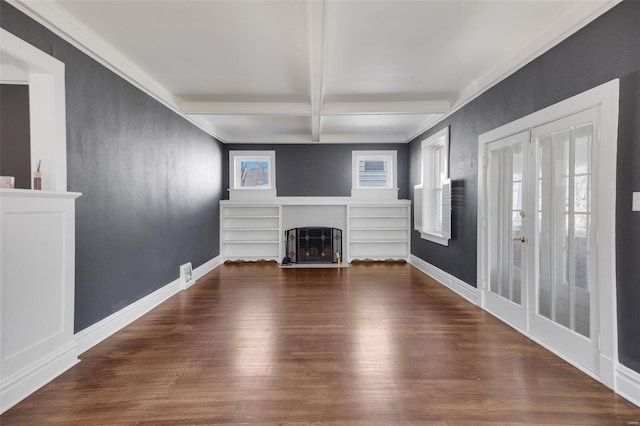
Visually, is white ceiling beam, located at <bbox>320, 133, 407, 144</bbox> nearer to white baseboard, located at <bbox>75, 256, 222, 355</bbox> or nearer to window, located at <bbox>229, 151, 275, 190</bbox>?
window, located at <bbox>229, 151, 275, 190</bbox>

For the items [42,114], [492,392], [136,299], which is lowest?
[492,392]

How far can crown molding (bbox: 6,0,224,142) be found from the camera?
7.29 ft

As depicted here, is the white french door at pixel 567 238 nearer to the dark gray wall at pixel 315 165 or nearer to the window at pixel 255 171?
the dark gray wall at pixel 315 165

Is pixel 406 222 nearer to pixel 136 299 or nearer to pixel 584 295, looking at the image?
pixel 584 295

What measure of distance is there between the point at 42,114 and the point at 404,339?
3.51m

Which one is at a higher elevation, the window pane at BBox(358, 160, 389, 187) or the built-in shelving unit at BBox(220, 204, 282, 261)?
the window pane at BBox(358, 160, 389, 187)

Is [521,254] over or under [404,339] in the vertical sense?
over

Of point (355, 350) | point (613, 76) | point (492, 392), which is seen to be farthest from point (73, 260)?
point (613, 76)

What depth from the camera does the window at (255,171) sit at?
6848mm

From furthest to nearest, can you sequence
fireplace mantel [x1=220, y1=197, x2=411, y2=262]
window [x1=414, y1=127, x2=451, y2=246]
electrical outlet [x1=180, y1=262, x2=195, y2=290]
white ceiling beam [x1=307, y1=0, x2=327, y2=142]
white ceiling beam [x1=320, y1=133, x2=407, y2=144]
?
1. fireplace mantel [x1=220, y1=197, x2=411, y2=262]
2. white ceiling beam [x1=320, y1=133, x2=407, y2=144]
3. window [x1=414, y1=127, x2=451, y2=246]
4. electrical outlet [x1=180, y1=262, x2=195, y2=290]
5. white ceiling beam [x1=307, y1=0, x2=327, y2=142]

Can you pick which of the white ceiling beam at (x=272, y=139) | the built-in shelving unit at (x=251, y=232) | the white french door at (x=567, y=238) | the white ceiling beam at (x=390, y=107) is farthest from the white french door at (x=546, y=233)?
the built-in shelving unit at (x=251, y=232)

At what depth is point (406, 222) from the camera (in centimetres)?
684

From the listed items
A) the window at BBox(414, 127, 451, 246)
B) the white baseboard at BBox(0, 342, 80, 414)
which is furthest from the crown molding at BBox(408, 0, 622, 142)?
the white baseboard at BBox(0, 342, 80, 414)

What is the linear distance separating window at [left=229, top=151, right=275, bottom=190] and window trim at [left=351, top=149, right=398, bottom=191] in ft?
5.92
